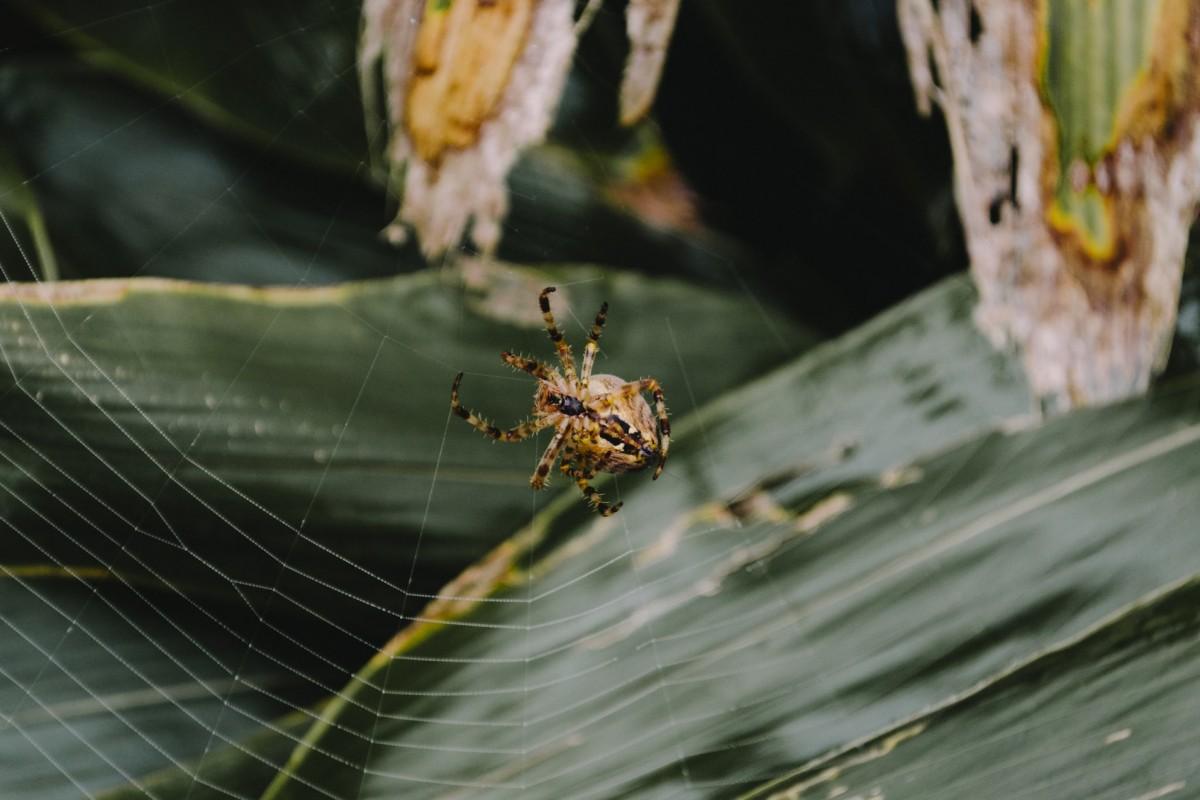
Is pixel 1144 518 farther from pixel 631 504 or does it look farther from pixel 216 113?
pixel 216 113

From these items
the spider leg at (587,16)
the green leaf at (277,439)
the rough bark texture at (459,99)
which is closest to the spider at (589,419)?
the green leaf at (277,439)

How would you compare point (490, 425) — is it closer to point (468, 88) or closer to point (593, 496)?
point (593, 496)

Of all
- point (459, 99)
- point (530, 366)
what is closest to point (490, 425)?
point (530, 366)

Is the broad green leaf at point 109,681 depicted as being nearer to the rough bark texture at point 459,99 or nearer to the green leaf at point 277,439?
the green leaf at point 277,439

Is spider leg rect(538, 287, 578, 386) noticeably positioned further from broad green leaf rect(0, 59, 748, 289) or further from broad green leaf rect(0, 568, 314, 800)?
→ broad green leaf rect(0, 568, 314, 800)

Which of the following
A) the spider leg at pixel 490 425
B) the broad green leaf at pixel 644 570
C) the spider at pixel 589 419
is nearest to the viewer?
the broad green leaf at pixel 644 570

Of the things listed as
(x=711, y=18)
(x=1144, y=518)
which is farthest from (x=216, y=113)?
(x=1144, y=518)
